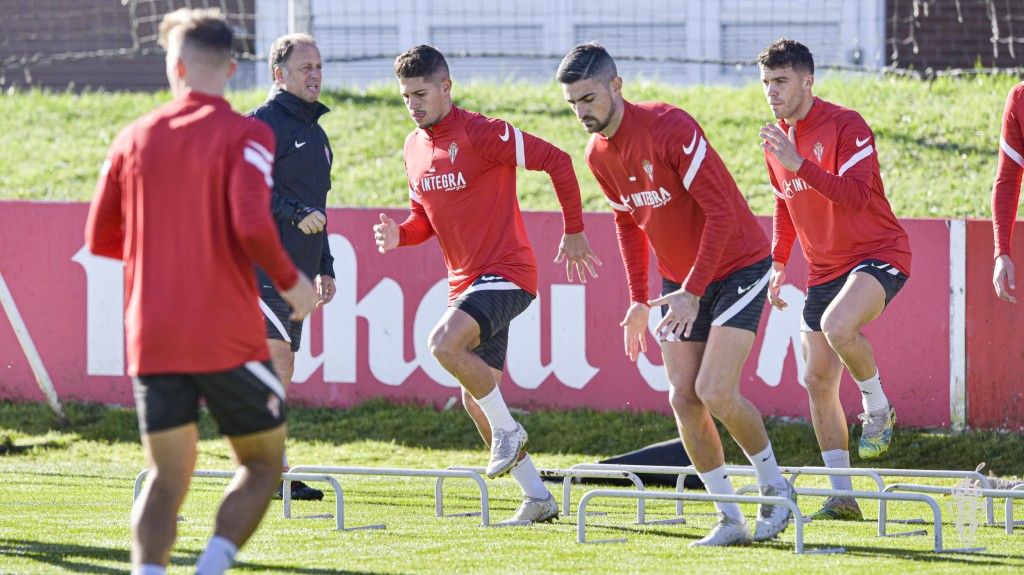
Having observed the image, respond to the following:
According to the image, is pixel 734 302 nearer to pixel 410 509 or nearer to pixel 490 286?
pixel 490 286

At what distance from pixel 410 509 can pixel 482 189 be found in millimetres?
1961

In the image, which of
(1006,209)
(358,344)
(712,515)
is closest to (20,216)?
(358,344)

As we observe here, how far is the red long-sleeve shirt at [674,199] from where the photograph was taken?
6.67 meters

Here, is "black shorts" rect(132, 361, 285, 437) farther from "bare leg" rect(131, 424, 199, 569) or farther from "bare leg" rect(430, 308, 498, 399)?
"bare leg" rect(430, 308, 498, 399)

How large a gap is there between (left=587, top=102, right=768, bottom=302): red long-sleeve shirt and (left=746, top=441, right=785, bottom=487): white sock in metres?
0.85

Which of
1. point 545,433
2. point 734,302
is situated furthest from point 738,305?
point 545,433

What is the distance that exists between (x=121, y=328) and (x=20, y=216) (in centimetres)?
133

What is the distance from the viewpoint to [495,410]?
24.8ft

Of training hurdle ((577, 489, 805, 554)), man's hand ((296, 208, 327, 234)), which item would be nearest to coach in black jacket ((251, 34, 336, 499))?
man's hand ((296, 208, 327, 234))

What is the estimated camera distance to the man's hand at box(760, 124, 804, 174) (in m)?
7.21

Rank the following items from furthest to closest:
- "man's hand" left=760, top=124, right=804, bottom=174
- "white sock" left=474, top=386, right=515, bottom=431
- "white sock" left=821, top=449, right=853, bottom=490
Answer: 1. "white sock" left=821, top=449, right=853, bottom=490
2. "white sock" left=474, top=386, right=515, bottom=431
3. "man's hand" left=760, top=124, right=804, bottom=174

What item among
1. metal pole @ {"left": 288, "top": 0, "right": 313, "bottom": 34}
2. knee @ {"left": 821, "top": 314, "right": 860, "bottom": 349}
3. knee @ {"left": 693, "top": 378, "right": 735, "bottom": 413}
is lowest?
knee @ {"left": 693, "top": 378, "right": 735, "bottom": 413}

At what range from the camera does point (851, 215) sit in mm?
8039

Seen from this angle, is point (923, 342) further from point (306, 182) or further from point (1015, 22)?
point (1015, 22)
